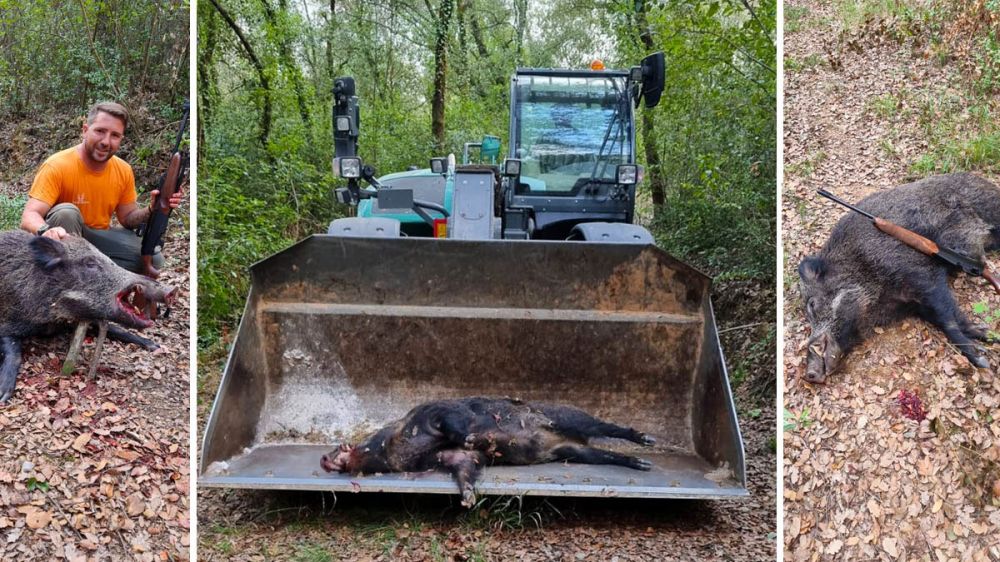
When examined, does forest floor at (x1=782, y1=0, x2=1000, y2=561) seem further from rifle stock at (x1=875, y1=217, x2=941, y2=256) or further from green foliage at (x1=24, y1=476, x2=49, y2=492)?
green foliage at (x1=24, y1=476, x2=49, y2=492)

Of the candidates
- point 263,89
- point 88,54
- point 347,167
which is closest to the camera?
point 347,167

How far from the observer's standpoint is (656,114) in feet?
32.0

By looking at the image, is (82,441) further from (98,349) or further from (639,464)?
(639,464)

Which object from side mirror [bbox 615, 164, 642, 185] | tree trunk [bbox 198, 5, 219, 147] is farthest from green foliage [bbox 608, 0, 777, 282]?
tree trunk [bbox 198, 5, 219, 147]

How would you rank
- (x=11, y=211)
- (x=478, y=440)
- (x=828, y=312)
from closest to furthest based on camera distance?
(x=478, y=440) → (x=828, y=312) → (x=11, y=211)

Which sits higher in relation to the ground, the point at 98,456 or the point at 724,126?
the point at 724,126

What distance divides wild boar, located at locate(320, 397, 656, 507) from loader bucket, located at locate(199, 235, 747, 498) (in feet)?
0.47

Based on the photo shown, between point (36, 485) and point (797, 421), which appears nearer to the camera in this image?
point (36, 485)

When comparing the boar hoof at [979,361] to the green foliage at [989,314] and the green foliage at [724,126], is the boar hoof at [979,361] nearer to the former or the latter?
the green foliage at [989,314]

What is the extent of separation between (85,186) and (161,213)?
489 mm

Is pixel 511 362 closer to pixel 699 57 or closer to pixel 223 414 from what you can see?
pixel 223 414

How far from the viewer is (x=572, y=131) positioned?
19.6 ft

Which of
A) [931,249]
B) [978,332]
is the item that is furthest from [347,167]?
[978,332]

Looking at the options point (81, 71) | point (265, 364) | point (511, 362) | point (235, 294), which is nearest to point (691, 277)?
point (511, 362)
